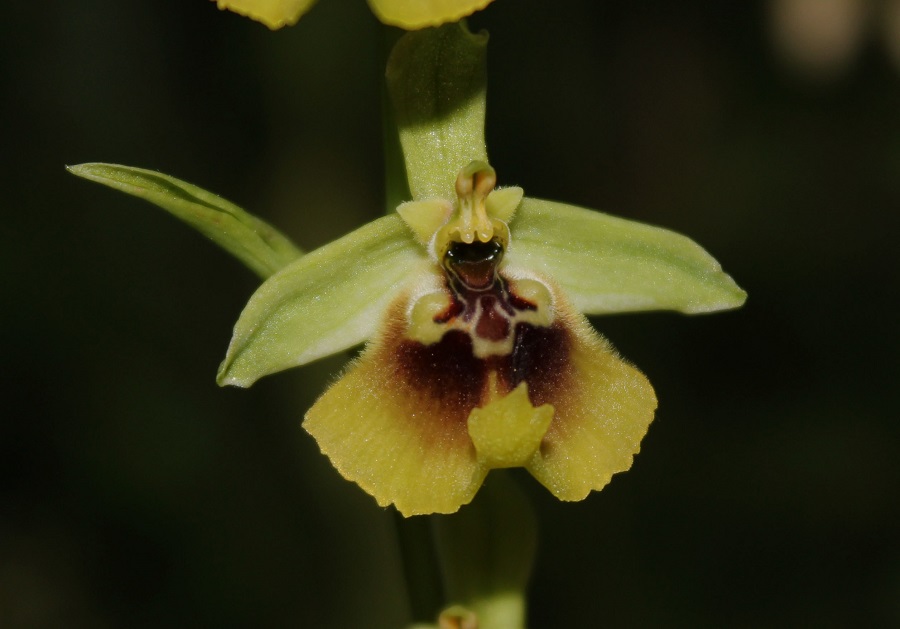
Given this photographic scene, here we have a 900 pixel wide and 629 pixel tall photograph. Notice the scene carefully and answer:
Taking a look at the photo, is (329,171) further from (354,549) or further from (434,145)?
(434,145)

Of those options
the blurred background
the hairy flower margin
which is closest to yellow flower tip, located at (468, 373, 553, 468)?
the hairy flower margin

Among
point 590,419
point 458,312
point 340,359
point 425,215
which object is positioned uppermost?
point 425,215

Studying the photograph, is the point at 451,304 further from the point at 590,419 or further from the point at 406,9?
the point at 406,9

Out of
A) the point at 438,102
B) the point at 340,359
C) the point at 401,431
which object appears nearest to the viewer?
the point at 401,431

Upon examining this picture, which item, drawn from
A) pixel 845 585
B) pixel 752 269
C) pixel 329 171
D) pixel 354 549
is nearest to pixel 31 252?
pixel 329 171

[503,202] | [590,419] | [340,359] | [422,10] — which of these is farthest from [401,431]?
[340,359]

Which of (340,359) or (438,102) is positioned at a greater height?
(438,102)
